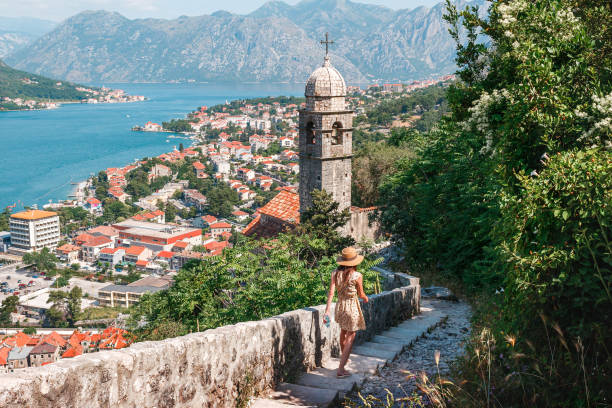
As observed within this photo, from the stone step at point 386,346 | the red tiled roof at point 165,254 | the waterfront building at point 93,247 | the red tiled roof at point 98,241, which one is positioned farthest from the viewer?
the red tiled roof at point 98,241

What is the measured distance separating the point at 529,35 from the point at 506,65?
11.8 inches

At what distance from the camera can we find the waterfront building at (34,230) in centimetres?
5331

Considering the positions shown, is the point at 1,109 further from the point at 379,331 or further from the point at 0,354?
the point at 379,331

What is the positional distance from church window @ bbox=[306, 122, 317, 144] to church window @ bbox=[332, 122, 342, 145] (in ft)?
1.66

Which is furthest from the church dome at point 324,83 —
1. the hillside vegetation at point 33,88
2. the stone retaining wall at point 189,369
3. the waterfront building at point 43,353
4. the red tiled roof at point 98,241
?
the hillside vegetation at point 33,88

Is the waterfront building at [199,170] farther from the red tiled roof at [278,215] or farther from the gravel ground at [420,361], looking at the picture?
the gravel ground at [420,361]

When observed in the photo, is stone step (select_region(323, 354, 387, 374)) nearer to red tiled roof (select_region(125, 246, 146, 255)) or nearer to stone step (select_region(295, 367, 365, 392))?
stone step (select_region(295, 367, 365, 392))

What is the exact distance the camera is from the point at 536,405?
7.45ft

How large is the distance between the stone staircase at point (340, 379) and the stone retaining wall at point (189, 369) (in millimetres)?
80

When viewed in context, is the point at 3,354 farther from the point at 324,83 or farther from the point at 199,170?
the point at 199,170

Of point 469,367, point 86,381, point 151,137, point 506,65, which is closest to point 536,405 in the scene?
point 469,367

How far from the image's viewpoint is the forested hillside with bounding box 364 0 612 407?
A: 7.35 ft

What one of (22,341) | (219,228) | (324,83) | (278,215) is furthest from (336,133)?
(219,228)

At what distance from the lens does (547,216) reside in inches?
97.4
